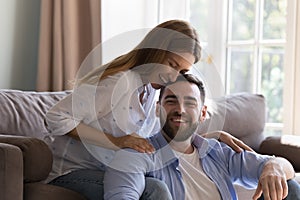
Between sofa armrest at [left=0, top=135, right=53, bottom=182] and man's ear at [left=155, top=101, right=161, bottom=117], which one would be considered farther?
man's ear at [left=155, top=101, right=161, bottom=117]

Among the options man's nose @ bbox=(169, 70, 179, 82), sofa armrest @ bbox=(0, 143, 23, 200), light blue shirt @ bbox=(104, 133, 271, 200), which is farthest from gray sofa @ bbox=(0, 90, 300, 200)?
man's nose @ bbox=(169, 70, 179, 82)

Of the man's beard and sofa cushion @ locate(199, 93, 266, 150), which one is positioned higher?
the man's beard

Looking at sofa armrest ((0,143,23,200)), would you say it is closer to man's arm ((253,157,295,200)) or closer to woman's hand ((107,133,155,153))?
woman's hand ((107,133,155,153))

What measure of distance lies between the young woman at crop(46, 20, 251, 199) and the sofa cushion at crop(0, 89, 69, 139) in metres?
0.34

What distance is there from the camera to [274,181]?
5.32 feet

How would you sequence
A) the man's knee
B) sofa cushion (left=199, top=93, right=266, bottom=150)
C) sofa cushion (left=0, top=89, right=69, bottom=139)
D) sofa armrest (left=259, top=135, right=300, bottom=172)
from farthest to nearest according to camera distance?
1. sofa cushion (left=199, top=93, right=266, bottom=150)
2. sofa armrest (left=259, top=135, right=300, bottom=172)
3. sofa cushion (left=0, top=89, right=69, bottom=139)
4. the man's knee

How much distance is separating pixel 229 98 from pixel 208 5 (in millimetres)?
869

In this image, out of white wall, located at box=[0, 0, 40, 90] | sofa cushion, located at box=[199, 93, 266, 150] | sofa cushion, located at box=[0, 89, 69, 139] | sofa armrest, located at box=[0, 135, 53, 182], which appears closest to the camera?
sofa armrest, located at box=[0, 135, 53, 182]

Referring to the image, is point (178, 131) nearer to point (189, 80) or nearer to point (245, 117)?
point (189, 80)

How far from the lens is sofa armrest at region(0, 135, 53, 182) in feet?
5.41

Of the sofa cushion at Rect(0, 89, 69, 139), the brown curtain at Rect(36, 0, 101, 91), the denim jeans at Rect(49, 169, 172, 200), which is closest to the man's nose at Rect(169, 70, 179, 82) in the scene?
the denim jeans at Rect(49, 169, 172, 200)

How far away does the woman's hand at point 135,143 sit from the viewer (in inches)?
64.3

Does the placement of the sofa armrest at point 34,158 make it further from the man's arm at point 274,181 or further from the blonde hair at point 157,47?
the man's arm at point 274,181

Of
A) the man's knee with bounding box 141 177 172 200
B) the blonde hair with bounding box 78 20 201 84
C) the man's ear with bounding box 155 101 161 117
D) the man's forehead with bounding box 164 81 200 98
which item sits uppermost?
the blonde hair with bounding box 78 20 201 84
